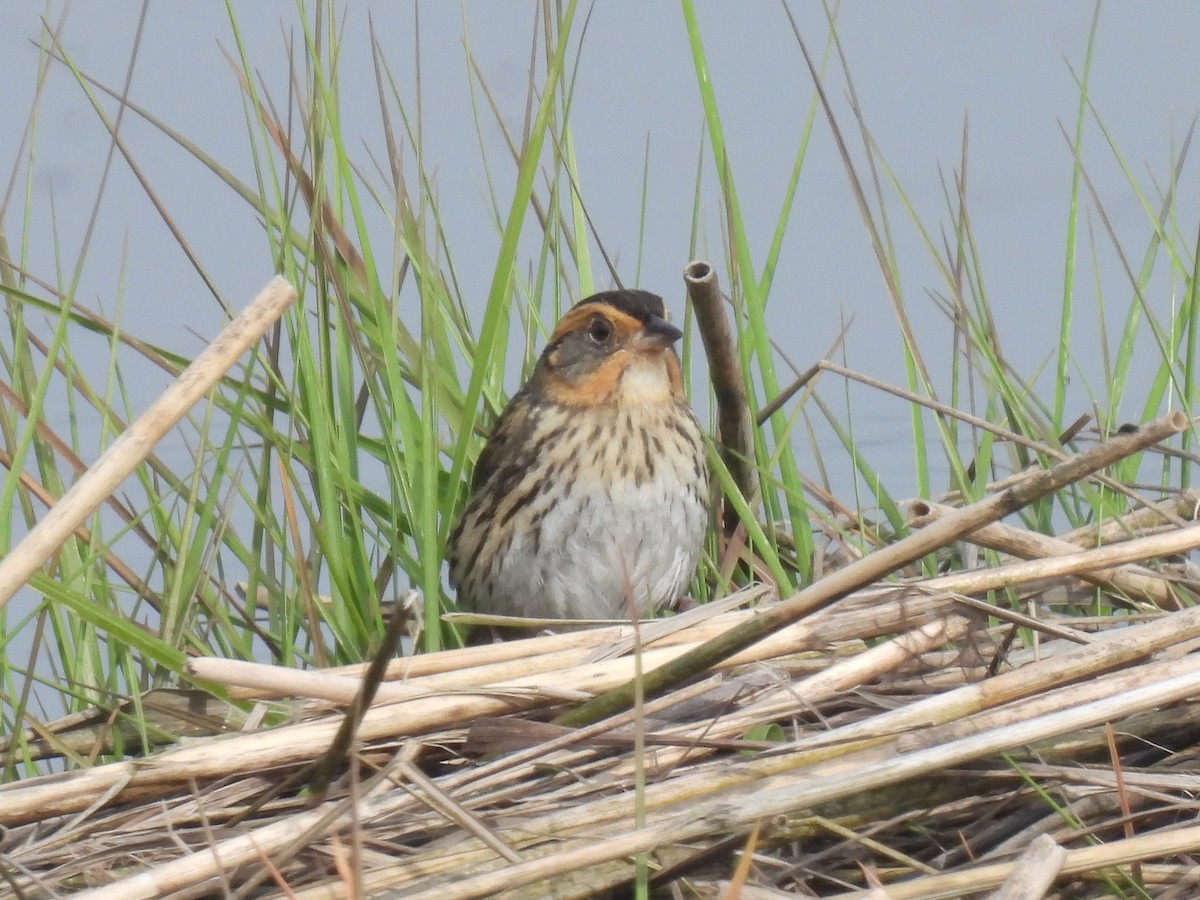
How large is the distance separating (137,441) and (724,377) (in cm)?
197

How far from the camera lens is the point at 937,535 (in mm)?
2174

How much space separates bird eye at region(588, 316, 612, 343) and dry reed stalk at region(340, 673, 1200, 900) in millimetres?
2194

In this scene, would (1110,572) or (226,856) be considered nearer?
(226,856)

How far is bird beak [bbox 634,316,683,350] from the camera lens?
14.0 ft

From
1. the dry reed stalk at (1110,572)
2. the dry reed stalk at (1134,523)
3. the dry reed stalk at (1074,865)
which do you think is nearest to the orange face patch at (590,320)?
the dry reed stalk at (1134,523)

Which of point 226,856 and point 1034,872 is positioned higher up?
point 226,856

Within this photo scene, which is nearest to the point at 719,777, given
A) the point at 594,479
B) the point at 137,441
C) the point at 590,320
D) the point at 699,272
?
the point at 137,441

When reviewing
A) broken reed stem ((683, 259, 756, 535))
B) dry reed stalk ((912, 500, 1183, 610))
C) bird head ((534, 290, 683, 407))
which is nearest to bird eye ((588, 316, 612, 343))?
bird head ((534, 290, 683, 407))

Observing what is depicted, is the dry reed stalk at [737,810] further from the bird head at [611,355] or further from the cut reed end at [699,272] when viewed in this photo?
the bird head at [611,355]

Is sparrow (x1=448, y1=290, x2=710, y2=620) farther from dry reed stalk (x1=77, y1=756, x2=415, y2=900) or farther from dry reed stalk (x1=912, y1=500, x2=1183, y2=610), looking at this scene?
dry reed stalk (x1=77, y1=756, x2=415, y2=900)

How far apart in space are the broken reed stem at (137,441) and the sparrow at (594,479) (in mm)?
2014

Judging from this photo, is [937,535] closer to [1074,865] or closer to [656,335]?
[1074,865]

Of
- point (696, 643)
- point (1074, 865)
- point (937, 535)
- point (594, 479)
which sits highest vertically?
point (937, 535)

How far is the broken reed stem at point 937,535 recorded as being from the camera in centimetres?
216
